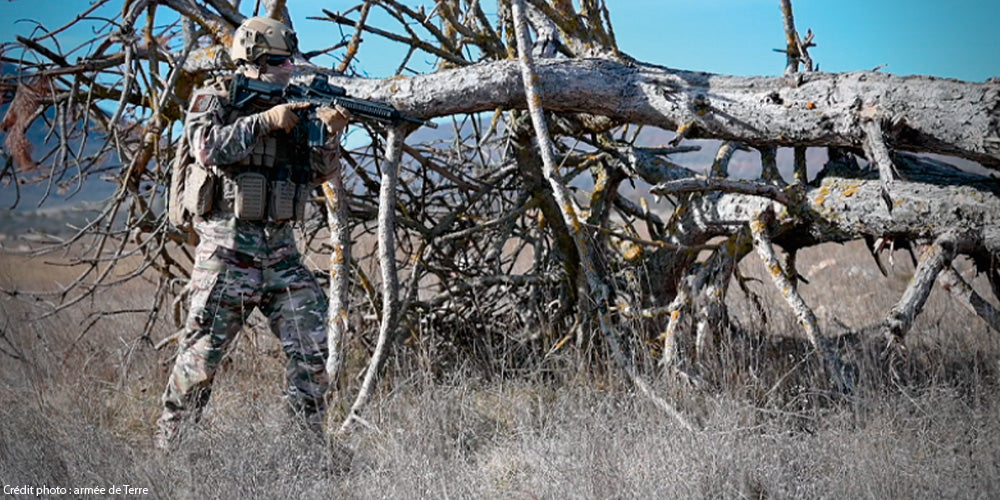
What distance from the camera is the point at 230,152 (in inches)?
133

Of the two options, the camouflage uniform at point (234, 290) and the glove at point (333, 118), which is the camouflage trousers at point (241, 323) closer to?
the camouflage uniform at point (234, 290)

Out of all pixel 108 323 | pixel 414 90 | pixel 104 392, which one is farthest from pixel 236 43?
pixel 108 323

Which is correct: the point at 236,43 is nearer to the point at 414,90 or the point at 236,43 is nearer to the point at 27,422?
the point at 414,90

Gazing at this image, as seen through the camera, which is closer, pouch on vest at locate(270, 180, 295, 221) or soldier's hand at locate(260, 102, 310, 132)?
soldier's hand at locate(260, 102, 310, 132)

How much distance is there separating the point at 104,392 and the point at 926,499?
398 centimetres

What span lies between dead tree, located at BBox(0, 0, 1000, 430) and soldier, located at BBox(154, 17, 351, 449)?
26cm

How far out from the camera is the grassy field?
112 inches

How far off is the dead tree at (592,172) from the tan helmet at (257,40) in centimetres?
52

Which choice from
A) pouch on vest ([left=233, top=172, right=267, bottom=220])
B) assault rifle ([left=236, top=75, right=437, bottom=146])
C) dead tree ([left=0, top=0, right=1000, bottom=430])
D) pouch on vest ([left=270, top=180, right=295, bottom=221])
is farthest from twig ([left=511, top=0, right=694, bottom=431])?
pouch on vest ([left=233, top=172, right=267, bottom=220])

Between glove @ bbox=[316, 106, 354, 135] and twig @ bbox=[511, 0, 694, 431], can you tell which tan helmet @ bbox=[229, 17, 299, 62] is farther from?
twig @ bbox=[511, 0, 694, 431]

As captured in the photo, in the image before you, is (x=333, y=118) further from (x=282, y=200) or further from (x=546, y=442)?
(x=546, y=442)

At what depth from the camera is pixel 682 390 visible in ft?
11.8

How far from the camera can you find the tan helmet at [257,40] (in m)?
3.51

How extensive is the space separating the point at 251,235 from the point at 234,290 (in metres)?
0.26
